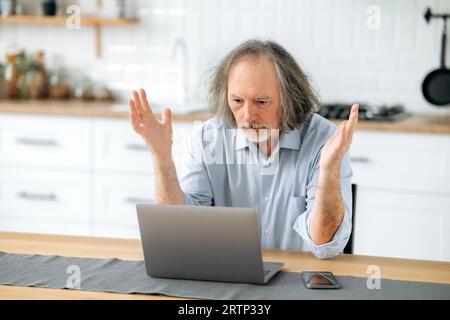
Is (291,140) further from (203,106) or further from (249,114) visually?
(203,106)

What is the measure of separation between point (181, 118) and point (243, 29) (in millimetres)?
769

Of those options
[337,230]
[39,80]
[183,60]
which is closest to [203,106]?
[183,60]

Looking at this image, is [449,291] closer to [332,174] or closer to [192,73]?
[332,174]

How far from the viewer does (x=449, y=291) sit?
5.55ft

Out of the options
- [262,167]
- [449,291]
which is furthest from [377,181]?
[449,291]

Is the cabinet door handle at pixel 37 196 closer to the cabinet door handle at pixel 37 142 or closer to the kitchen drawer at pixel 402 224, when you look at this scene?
the cabinet door handle at pixel 37 142

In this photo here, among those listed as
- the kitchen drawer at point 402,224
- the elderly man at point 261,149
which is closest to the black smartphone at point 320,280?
the elderly man at point 261,149

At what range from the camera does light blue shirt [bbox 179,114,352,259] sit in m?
2.33

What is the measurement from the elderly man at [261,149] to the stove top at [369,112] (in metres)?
1.16

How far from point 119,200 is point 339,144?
7.04 feet

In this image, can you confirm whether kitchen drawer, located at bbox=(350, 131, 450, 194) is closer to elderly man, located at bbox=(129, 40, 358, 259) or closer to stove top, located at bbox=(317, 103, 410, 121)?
stove top, located at bbox=(317, 103, 410, 121)

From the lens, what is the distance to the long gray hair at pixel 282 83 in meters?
2.32

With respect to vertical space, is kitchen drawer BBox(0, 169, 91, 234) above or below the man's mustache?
below

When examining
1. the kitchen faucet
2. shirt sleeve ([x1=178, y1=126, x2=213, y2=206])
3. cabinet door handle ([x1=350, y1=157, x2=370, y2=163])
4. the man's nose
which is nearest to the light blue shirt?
shirt sleeve ([x1=178, y1=126, x2=213, y2=206])
